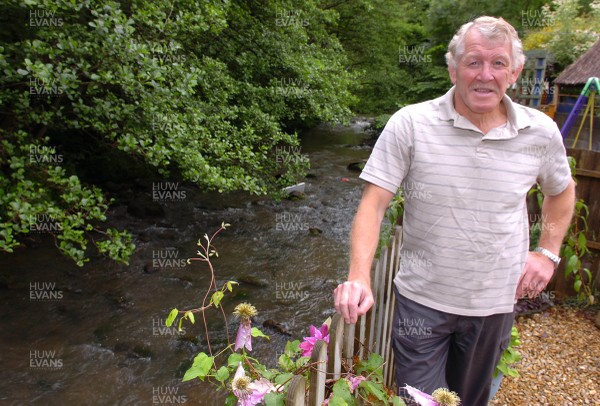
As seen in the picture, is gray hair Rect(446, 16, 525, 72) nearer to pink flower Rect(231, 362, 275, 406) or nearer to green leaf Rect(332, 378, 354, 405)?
green leaf Rect(332, 378, 354, 405)

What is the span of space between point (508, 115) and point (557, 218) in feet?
2.07

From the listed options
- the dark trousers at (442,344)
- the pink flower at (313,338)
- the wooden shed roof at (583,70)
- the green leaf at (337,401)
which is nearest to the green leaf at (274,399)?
the green leaf at (337,401)

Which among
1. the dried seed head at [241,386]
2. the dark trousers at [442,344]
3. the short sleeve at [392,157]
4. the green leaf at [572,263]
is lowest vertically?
the green leaf at [572,263]

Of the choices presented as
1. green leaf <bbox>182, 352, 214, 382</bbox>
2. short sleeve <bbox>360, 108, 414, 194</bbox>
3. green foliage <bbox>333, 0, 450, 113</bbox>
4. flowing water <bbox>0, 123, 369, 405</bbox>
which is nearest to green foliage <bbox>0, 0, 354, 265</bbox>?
flowing water <bbox>0, 123, 369, 405</bbox>

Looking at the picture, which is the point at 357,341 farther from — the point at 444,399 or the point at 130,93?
the point at 130,93

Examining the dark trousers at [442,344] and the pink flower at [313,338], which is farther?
the dark trousers at [442,344]

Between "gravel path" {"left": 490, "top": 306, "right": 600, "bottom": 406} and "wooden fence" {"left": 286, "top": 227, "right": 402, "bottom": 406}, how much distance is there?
1.23 metres

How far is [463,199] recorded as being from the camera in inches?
76.1

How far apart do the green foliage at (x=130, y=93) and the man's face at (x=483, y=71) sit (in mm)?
3201

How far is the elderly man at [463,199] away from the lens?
6.25 feet

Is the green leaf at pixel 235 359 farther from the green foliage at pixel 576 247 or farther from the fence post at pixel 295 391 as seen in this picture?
the green foliage at pixel 576 247

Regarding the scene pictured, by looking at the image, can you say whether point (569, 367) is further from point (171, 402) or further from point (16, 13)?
point (16, 13)

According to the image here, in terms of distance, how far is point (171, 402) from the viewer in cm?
470

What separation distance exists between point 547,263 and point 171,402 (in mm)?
3903
